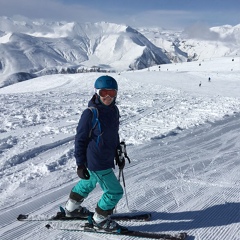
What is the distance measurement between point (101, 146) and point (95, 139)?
0.11 m

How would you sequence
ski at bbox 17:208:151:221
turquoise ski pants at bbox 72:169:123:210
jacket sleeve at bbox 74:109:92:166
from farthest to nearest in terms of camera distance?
ski at bbox 17:208:151:221, turquoise ski pants at bbox 72:169:123:210, jacket sleeve at bbox 74:109:92:166

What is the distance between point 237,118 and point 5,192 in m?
9.03

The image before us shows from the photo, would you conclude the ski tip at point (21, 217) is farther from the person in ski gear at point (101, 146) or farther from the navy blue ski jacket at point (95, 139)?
the navy blue ski jacket at point (95, 139)

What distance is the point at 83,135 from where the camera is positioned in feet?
12.2

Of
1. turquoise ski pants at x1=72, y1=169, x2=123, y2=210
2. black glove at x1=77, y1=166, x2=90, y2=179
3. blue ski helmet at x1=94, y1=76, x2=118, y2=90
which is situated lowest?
turquoise ski pants at x1=72, y1=169, x2=123, y2=210

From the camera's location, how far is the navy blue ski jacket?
3729 millimetres

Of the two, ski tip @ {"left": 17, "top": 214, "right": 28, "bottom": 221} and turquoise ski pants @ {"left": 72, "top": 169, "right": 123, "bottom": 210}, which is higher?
turquoise ski pants @ {"left": 72, "top": 169, "right": 123, "bottom": 210}

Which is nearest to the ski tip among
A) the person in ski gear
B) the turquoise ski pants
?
the person in ski gear

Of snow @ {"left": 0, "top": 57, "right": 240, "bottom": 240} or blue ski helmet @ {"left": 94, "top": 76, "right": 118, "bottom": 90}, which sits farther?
snow @ {"left": 0, "top": 57, "right": 240, "bottom": 240}

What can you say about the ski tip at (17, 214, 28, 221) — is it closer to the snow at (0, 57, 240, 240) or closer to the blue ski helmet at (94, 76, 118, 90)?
the snow at (0, 57, 240, 240)

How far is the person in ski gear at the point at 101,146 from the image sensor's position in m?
3.74

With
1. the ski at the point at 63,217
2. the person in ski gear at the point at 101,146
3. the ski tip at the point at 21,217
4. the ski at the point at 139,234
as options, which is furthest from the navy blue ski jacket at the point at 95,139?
the ski tip at the point at 21,217

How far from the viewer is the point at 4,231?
4215 mm

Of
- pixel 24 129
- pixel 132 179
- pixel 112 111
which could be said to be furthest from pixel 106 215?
pixel 24 129
